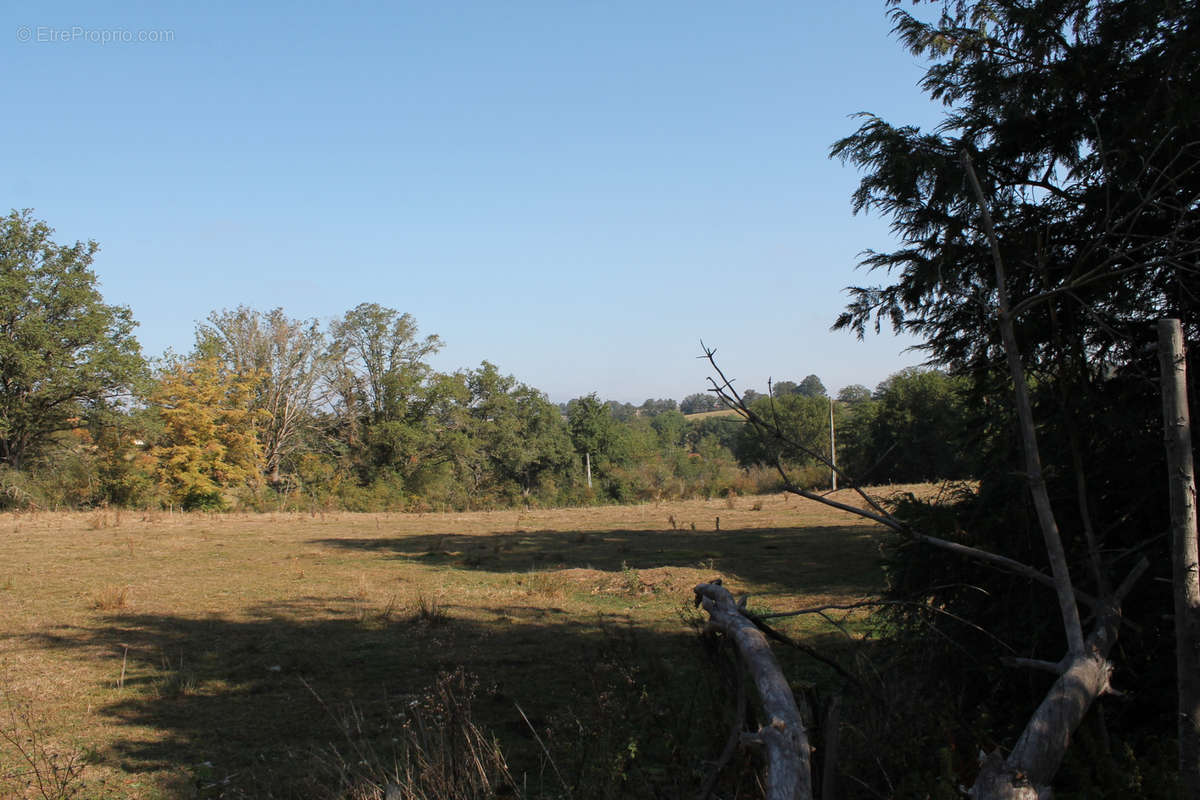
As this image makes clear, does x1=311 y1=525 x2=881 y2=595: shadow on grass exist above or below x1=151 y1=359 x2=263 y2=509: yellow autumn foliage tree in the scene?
below

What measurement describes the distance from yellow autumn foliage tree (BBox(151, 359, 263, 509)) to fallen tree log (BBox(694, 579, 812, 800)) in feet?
118

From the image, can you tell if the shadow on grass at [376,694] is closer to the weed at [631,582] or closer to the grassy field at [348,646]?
the grassy field at [348,646]

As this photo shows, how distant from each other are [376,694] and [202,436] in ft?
108

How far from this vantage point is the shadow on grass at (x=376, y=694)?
13.3ft

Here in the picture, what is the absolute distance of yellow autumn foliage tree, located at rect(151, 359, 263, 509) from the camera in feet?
112

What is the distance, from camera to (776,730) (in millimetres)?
2410

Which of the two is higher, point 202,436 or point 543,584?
point 202,436

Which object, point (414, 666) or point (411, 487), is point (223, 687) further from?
point (411, 487)

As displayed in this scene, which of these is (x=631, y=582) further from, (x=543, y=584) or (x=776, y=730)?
(x=776, y=730)

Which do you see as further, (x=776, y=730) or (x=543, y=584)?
(x=543, y=584)

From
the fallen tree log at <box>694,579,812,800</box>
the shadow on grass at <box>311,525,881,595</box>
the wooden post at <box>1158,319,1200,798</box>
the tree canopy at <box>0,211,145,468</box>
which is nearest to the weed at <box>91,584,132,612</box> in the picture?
the shadow on grass at <box>311,525,881,595</box>

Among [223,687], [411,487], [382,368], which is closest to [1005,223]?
[223,687]

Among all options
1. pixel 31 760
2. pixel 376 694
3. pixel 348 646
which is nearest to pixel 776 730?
pixel 31 760

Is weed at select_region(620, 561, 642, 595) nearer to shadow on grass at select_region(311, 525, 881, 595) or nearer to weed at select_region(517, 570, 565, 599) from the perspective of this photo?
weed at select_region(517, 570, 565, 599)
